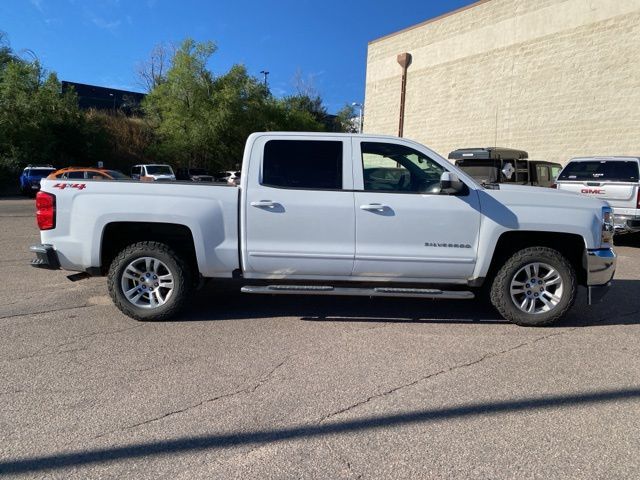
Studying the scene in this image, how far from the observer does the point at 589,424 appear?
3195 millimetres

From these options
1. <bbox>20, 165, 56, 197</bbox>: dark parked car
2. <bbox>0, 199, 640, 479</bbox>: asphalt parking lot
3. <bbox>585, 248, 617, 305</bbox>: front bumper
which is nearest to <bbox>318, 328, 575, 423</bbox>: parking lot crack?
<bbox>0, 199, 640, 479</bbox>: asphalt parking lot

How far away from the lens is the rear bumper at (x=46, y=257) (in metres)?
5.07

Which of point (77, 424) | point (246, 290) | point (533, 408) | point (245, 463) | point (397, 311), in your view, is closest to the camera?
point (245, 463)

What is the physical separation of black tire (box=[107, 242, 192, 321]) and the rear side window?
129cm

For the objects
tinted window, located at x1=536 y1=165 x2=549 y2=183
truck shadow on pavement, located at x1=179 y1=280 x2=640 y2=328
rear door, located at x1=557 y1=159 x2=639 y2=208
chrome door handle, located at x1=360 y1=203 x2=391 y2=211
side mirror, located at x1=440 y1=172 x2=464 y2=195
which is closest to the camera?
side mirror, located at x1=440 y1=172 x2=464 y2=195

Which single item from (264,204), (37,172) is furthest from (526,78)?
(37,172)

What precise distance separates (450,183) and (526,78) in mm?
19855

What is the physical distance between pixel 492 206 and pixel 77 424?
13.7 ft

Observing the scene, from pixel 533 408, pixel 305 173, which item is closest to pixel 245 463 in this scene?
pixel 533 408

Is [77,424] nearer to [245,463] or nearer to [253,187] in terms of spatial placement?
[245,463]

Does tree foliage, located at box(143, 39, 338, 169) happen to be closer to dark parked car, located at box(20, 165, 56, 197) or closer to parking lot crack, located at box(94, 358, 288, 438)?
dark parked car, located at box(20, 165, 56, 197)

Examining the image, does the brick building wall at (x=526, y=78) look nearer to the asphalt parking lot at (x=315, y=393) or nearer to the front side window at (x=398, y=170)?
the asphalt parking lot at (x=315, y=393)

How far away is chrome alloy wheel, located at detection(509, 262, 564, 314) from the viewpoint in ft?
16.8

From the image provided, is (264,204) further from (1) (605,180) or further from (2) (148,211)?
(1) (605,180)
